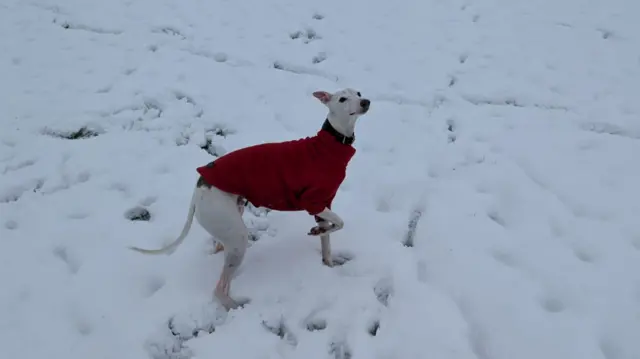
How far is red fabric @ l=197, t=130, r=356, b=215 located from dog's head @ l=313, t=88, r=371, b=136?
0.41ft

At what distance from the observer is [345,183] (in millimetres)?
4801

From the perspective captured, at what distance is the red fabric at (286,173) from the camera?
338 cm

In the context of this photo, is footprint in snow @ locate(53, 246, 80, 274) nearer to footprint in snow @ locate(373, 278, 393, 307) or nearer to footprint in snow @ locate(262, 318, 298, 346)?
footprint in snow @ locate(262, 318, 298, 346)

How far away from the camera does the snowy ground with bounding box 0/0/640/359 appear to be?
337 centimetres

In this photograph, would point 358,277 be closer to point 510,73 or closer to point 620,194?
point 620,194

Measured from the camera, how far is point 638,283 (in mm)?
3689

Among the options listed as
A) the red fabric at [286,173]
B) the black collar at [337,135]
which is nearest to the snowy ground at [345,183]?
the red fabric at [286,173]

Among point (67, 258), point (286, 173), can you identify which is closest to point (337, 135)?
point (286, 173)

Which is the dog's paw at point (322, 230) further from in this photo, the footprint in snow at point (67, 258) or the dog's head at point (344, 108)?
the footprint in snow at point (67, 258)

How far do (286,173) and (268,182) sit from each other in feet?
0.44

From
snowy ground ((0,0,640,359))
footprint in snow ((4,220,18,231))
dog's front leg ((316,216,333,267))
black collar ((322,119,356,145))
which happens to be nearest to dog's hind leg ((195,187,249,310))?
snowy ground ((0,0,640,359))

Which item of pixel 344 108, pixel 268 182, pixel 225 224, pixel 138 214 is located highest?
pixel 344 108

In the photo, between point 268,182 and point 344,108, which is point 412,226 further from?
point 268,182

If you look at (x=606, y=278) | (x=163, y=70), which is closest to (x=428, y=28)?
(x=163, y=70)
